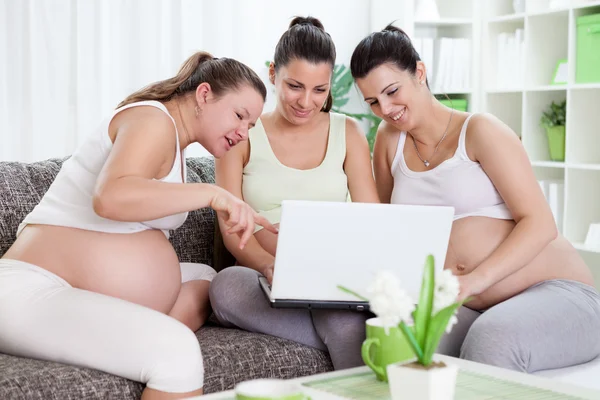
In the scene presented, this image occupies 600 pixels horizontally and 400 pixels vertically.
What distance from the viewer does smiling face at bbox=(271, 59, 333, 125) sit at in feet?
7.24

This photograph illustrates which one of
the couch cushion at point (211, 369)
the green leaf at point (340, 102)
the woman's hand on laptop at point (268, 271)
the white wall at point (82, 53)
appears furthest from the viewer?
the green leaf at point (340, 102)

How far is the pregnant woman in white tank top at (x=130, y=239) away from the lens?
1600mm

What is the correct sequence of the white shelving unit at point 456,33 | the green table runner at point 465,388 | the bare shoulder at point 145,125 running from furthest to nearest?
the white shelving unit at point 456,33, the bare shoulder at point 145,125, the green table runner at point 465,388

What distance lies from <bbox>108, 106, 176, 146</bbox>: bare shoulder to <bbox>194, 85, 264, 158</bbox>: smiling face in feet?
0.46

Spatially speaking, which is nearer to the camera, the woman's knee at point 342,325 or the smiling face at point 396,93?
the woman's knee at point 342,325

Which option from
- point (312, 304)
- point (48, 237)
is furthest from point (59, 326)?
point (312, 304)

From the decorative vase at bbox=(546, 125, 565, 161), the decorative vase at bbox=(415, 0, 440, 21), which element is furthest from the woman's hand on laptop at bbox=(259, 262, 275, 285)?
the decorative vase at bbox=(415, 0, 440, 21)

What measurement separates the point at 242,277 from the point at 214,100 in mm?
472

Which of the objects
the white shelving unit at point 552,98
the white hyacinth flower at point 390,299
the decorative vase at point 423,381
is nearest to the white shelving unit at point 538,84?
the white shelving unit at point 552,98

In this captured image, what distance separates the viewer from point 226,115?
191 cm

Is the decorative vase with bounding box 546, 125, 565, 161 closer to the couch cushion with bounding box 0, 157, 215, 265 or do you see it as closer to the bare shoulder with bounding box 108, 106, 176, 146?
the couch cushion with bounding box 0, 157, 215, 265

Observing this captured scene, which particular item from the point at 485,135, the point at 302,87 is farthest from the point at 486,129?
the point at 302,87

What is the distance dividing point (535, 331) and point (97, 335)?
94cm

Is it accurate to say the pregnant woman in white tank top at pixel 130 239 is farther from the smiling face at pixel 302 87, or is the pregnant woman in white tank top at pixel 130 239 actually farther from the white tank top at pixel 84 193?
the smiling face at pixel 302 87
